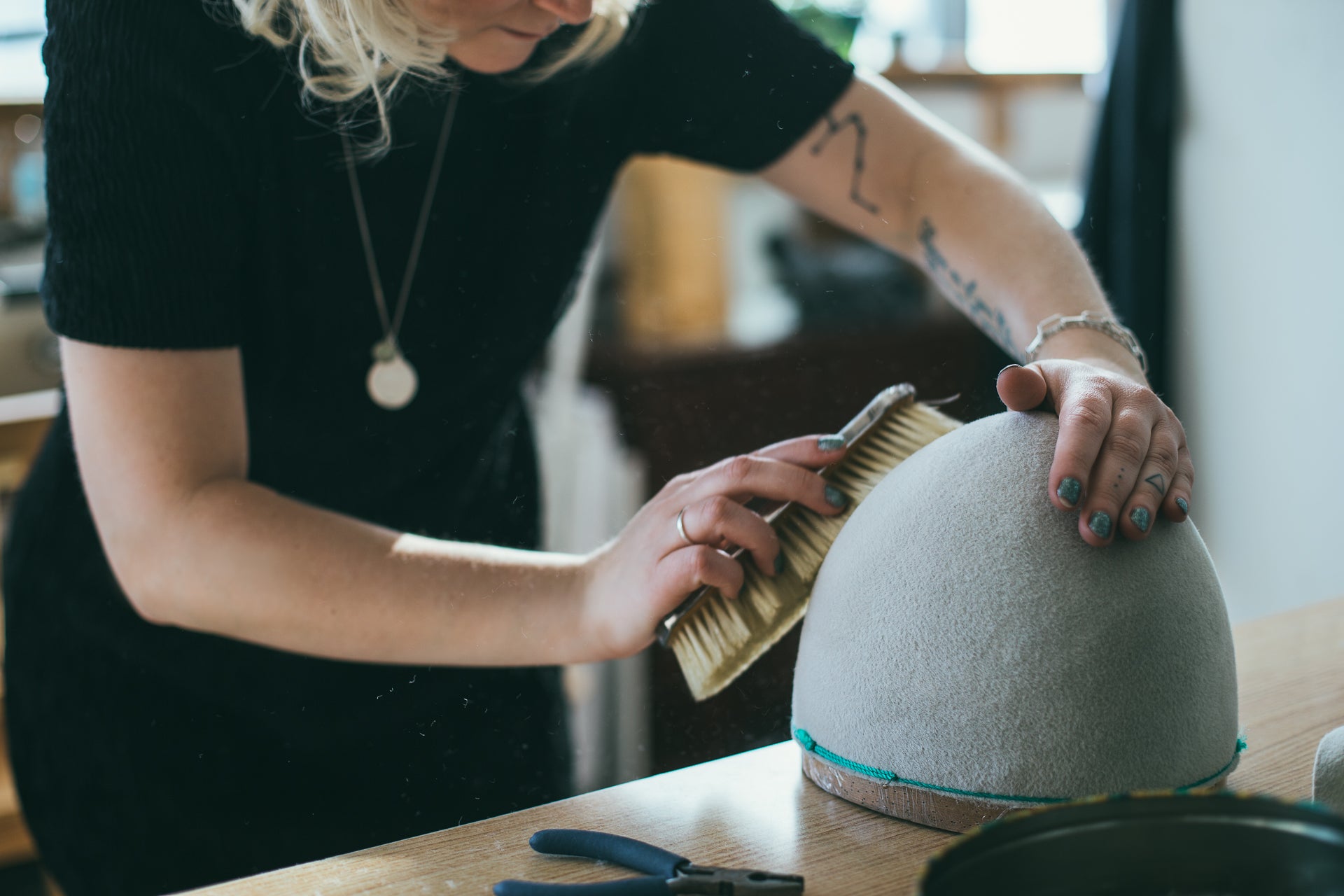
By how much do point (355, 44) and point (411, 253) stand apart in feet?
0.59

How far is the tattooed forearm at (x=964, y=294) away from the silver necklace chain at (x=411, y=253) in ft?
1.12

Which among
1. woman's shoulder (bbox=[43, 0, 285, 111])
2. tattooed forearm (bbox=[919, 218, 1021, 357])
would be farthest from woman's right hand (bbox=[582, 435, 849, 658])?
woman's shoulder (bbox=[43, 0, 285, 111])

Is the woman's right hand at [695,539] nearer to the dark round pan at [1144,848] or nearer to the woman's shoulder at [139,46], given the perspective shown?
the dark round pan at [1144,848]

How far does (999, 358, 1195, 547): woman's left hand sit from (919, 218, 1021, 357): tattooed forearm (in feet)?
0.63

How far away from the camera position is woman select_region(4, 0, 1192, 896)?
614mm

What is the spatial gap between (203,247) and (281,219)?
0.27ft

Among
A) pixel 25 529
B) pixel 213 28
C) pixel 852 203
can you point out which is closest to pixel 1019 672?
pixel 852 203

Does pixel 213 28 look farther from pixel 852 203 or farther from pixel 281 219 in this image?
pixel 852 203

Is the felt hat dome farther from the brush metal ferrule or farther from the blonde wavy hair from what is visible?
the blonde wavy hair

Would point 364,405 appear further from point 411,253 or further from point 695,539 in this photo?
point 695,539

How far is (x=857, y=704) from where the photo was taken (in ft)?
1.76

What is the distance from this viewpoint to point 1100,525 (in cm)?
50

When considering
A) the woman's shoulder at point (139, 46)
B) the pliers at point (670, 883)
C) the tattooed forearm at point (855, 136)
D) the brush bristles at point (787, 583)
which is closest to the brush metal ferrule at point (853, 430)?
the brush bristles at point (787, 583)

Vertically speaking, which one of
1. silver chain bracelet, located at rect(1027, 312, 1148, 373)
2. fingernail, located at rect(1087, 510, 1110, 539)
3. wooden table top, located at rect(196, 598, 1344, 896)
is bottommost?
wooden table top, located at rect(196, 598, 1344, 896)
